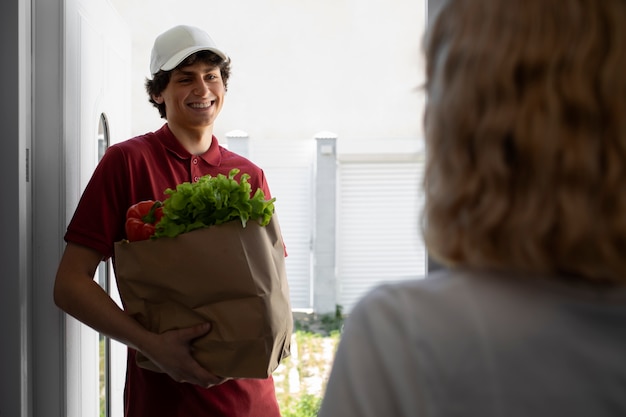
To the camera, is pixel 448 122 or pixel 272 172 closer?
pixel 448 122

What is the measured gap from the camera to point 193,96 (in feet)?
5.78

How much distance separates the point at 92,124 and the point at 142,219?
0.68 m

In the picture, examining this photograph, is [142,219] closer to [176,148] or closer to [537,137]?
Answer: [176,148]

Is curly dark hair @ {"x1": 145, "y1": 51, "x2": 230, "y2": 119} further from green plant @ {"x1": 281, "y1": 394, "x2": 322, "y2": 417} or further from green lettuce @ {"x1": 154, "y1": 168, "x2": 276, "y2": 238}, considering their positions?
green plant @ {"x1": 281, "y1": 394, "x2": 322, "y2": 417}

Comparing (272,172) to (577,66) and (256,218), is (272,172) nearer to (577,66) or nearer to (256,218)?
(256,218)

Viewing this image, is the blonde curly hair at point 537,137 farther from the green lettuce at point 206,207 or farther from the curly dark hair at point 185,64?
the curly dark hair at point 185,64

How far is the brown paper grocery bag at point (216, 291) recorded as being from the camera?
1.36 metres

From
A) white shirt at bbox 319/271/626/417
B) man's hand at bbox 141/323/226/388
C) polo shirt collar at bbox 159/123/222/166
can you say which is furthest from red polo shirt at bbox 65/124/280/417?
white shirt at bbox 319/271/626/417

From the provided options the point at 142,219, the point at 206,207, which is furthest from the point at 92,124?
the point at 206,207

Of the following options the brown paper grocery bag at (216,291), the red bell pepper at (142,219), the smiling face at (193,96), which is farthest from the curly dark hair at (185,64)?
the brown paper grocery bag at (216,291)

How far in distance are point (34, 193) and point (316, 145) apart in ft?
16.4

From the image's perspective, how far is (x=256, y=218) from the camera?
142cm

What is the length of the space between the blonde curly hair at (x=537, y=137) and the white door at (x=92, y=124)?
1.41m

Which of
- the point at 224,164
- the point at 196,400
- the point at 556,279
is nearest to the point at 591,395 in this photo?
the point at 556,279
